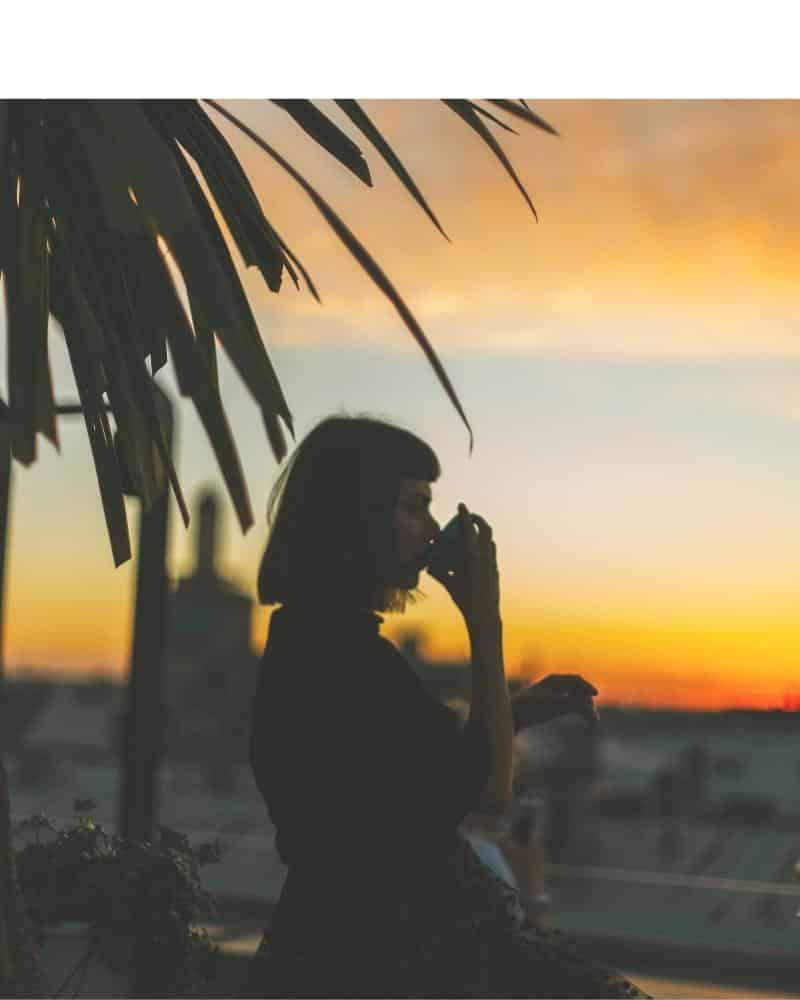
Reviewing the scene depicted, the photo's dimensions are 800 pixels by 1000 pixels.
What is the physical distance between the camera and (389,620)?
187cm

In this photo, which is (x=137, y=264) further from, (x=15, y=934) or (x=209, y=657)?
(x=209, y=657)

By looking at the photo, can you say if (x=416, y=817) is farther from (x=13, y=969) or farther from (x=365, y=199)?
(x=365, y=199)

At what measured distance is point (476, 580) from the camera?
1760 millimetres

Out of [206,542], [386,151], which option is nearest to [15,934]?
[386,151]

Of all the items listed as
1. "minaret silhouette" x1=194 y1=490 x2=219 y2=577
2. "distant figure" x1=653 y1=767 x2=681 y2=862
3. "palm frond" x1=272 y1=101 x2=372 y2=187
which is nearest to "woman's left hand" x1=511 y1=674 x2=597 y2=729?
"palm frond" x1=272 y1=101 x2=372 y2=187

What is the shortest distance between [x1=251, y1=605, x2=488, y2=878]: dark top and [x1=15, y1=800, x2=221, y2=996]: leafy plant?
62 centimetres

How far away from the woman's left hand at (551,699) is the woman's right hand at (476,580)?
232mm

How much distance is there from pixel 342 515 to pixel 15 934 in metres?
0.77

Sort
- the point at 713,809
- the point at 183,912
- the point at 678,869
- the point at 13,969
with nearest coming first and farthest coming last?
the point at 13,969, the point at 183,912, the point at 678,869, the point at 713,809

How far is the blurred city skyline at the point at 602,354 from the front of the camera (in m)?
3.12

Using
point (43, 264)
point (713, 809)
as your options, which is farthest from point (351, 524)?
point (713, 809)

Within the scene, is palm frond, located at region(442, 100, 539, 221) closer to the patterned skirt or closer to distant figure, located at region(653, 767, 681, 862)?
the patterned skirt

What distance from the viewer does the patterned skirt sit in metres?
1.67

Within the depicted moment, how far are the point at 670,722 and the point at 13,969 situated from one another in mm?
3315
